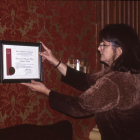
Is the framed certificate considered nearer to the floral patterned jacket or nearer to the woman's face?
the floral patterned jacket

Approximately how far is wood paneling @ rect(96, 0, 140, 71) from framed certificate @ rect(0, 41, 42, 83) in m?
0.82

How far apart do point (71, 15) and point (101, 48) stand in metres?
0.62

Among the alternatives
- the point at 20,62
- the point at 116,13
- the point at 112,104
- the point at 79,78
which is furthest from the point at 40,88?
the point at 116,13

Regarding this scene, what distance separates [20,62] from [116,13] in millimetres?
1369

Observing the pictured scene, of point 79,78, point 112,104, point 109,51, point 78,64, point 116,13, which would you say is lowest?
point 112,104

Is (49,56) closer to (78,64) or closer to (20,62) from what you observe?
(20,62)

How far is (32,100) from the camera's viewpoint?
64.4 inches

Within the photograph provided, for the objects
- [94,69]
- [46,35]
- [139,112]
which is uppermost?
[46,35]

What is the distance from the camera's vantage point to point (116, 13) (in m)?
2.21

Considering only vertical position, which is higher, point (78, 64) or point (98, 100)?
point (78, 64)

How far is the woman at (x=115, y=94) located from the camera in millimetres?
1208

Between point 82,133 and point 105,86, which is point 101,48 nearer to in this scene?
point 105,86

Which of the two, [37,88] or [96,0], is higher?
[96,0]

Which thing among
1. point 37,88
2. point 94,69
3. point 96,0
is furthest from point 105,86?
point 96,0
